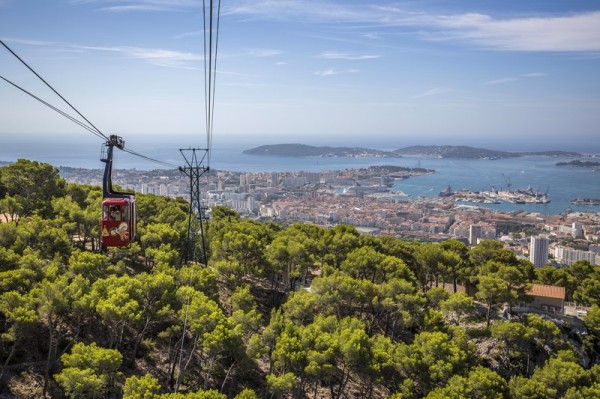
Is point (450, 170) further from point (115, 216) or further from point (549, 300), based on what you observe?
point (115, 216)

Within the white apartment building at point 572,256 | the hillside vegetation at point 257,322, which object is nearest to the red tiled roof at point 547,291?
the hillside vegetation at point 257,322

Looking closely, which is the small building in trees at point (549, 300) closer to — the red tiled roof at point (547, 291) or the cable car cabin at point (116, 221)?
the red tiled roof at point (547, 291)

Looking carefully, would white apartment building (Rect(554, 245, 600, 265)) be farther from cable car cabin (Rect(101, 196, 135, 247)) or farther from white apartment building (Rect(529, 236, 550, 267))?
cable car cabin (Rect(101, 196, 135, 247))

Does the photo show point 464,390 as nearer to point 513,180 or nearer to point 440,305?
point 440,305

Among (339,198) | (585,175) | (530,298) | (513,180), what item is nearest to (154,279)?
(530,298)

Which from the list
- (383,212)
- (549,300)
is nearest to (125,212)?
(549,300)

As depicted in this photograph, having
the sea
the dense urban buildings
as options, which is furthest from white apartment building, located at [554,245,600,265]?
the sea
